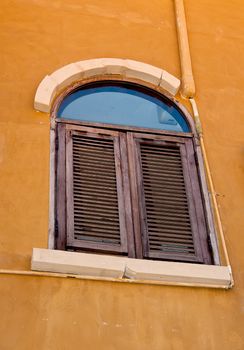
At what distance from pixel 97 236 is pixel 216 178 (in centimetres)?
135

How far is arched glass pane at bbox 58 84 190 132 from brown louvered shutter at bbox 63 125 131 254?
0.29m

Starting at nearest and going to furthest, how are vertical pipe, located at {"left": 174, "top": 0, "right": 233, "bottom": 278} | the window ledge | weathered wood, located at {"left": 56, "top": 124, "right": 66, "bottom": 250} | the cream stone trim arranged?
the window ledge
weathered wood, located at {"left": 56, "top": 124, "right": 66, "bottom": 250}
vertical pipe, located at {"left": 174, "top": 0, "right": 233, "bottom": 278}
the cream stone trim

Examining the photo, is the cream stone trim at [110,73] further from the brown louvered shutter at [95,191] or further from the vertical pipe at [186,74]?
the brown louvered shutter at [95,191]

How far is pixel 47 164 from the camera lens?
6105mm

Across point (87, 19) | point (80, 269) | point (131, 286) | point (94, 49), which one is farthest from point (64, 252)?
point (87, 19)

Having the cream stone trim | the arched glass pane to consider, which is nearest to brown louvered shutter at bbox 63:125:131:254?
the arched glass pane

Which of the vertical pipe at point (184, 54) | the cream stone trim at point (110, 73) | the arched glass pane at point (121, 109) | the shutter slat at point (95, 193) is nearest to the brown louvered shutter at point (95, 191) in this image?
the shutter slat at point (95, 193)

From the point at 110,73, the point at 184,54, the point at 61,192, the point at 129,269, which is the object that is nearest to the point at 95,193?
the point at 61,192

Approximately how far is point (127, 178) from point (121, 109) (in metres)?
1.00

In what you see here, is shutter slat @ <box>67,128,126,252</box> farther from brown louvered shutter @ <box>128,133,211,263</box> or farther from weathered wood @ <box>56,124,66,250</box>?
brown louvered shutter @ <box>128,133,211,263</box>

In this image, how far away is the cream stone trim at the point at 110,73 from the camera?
6.76 metres

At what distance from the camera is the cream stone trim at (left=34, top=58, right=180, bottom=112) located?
6.76 metres

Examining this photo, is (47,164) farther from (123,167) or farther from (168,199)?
(168,199)

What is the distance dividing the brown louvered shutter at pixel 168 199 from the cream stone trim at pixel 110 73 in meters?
0.73
